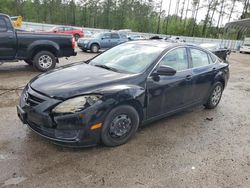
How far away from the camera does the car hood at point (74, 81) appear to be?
3049 mm

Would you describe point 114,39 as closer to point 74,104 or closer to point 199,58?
point 199,58

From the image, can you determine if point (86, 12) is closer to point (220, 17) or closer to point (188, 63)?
point (220, 17)

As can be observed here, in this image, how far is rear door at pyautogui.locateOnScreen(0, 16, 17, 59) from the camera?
7.23 meters

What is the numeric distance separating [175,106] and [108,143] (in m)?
1.54

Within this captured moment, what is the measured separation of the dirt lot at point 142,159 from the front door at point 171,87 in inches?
17.2

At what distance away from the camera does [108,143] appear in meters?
3.33

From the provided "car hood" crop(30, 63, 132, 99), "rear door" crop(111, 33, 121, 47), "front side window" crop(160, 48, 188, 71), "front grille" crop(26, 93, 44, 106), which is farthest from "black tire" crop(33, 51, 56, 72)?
"rear door" crop(111, 33, 121, 47)

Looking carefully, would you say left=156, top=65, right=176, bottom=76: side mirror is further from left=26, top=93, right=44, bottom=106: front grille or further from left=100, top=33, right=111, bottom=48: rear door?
left=100, top=33, right=111, bottom=48: rear door

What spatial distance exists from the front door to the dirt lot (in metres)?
0.44

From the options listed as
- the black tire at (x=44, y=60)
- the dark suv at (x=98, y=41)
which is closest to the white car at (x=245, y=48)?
the dark suv at (x=98, y=41)

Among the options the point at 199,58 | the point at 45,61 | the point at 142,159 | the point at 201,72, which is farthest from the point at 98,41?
the point at 142,159

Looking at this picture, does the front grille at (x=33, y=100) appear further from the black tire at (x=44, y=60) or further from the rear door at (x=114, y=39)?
the rear door at (x=114, y=39)

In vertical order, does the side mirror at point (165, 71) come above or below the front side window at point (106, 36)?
above

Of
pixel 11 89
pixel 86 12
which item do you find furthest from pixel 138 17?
pixel 11 89
